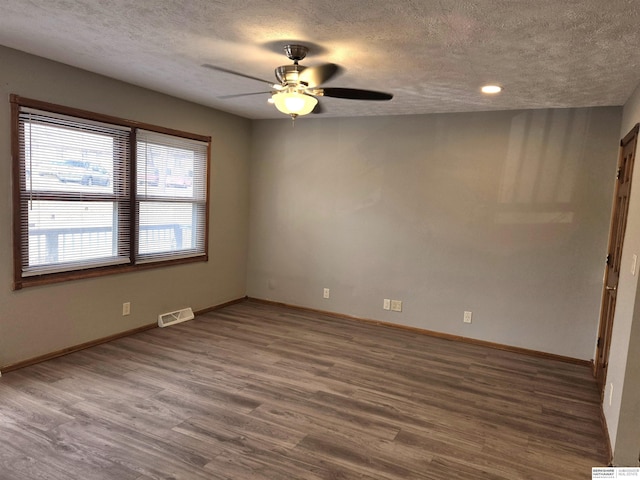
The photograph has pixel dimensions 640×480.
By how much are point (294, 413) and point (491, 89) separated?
9.65 ft

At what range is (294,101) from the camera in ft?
8.68

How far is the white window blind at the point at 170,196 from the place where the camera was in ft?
14.1

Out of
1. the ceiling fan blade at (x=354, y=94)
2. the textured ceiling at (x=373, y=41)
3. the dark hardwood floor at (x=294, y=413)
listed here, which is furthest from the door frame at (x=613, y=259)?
the ceiling fan blade at (x=354, y=94)

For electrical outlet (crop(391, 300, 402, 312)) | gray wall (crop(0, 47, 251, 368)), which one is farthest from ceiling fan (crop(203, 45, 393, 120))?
electrical outlet (crop(391, 300, 402, 312))

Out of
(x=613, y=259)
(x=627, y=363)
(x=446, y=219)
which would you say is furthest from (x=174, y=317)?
(x=613, y=259)

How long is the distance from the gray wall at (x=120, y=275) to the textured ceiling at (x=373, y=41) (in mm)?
241

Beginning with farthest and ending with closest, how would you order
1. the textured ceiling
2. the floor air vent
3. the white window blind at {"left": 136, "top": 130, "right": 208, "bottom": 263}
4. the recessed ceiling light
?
the floor air vent
the white window blind at {"left": 136, "top": 130, "right": 208, "bottom": 263}
the recessed ceiling light
the textured ceiling

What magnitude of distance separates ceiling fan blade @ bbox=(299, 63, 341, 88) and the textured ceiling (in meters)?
0.07

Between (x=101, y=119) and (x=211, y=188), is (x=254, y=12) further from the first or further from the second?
(x=211, y=188)

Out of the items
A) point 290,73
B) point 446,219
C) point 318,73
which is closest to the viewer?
point 290,73

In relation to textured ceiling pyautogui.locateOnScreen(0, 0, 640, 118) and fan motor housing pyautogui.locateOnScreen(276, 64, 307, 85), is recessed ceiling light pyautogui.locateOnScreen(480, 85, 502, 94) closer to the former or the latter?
textured ceiling pyautogui.locateOnScreen(0, 0, 640, 118)

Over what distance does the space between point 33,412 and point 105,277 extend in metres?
1.47

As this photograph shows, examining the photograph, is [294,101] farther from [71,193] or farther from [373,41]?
[71,193]

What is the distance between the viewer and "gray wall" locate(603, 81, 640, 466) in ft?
7.76
